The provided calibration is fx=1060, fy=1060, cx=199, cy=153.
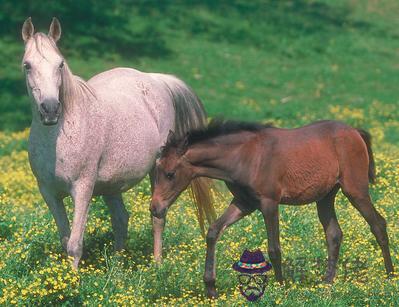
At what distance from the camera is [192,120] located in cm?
1120

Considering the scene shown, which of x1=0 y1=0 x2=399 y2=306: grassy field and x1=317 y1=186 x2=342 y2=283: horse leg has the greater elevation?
x1=317 y1=186 x2=342 y2=283: horse leg

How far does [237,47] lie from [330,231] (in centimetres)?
1858

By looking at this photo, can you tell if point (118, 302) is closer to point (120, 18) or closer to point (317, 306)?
point (317, 306)

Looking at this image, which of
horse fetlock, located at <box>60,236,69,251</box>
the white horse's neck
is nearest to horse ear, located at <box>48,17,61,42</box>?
the white horse's neck

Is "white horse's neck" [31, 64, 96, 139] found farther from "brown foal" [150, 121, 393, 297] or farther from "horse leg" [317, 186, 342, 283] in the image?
"horse leg" [317, 186, 342, 283]

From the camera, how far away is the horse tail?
10508mm

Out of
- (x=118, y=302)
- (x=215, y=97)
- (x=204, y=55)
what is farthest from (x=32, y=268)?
(x=204, y=55)

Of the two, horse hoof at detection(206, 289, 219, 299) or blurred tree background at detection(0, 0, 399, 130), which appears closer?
horse hoof at detection(206, 289, 219, 299)

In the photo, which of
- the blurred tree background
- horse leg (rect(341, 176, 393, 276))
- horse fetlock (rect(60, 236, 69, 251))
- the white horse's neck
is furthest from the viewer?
the blurred tree background

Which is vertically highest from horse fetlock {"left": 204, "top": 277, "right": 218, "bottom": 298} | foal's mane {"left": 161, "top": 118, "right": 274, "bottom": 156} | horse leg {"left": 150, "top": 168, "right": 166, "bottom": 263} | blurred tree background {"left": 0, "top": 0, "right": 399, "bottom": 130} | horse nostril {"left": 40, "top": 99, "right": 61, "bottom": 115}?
horse nostril {"left": 40, "top": 99, "right": 61, "bottom": 115}

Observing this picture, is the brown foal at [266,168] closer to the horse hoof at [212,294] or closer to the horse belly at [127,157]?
the horse hoof at [212,294]

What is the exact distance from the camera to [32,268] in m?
9.45

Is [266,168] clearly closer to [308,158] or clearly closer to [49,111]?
[308,158]

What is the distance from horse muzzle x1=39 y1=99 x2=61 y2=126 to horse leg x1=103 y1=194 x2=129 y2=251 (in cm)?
210
